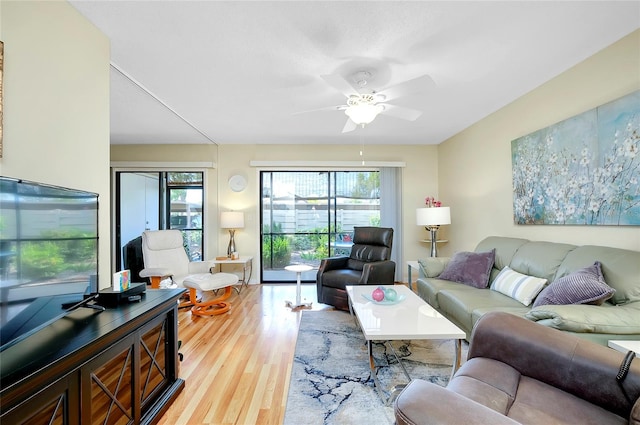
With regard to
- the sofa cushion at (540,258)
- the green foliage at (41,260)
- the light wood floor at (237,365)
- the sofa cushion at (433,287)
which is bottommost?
the light wood floor at (237,365)

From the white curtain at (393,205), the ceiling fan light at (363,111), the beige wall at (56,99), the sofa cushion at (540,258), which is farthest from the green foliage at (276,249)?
the sofa cushion at (540,258)

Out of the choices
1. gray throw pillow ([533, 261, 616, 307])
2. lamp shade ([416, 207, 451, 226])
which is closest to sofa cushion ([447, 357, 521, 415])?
gray throw pillow ([533, 261, 616, 307])

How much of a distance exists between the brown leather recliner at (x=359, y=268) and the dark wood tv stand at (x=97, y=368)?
1.95 metres

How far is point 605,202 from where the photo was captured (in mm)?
2129

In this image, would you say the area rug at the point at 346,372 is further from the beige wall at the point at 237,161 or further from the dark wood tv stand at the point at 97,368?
the beige wall at the point at 237,161

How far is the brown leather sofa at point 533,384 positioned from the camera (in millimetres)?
801

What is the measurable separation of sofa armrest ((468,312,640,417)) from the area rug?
0.72 meters

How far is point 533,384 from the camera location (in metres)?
1.23

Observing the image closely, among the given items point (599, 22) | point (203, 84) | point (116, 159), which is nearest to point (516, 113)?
point (599, 22)

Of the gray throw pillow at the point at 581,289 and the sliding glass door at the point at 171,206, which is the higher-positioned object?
the sliding glass door at the point at 171,206

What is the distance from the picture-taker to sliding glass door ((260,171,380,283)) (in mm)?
5098

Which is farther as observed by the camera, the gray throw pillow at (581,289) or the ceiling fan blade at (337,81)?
the ceiling fan blade at (337,81)

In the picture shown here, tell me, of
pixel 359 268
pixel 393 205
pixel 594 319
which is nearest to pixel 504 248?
pixel 594 319

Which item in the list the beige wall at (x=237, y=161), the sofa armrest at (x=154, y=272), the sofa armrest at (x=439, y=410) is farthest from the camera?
the beige wall at (x=237, y=161)
